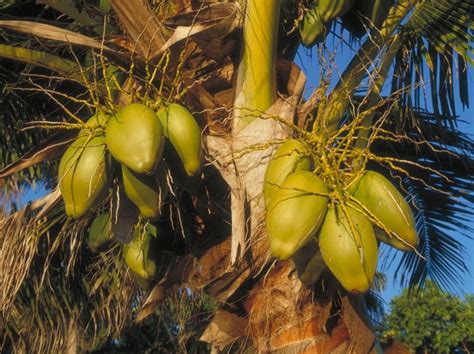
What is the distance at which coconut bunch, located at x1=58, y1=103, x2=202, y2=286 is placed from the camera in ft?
6.13

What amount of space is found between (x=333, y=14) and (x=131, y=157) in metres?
1.16

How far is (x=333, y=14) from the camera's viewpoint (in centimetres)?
270

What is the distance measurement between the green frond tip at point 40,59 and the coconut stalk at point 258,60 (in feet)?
2.04

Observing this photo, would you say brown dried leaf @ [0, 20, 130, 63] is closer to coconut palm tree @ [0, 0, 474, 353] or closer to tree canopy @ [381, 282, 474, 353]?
coconut palm tree @ [0, 0, 474, 353]

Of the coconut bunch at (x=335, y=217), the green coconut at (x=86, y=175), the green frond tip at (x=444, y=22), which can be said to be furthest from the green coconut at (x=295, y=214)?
the green frond tip at (x=444, y=22)

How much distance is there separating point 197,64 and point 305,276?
2.93 ft

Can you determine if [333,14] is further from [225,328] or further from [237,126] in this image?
[225,328]

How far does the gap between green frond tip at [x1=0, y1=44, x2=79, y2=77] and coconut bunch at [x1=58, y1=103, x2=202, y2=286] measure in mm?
746

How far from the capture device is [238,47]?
8.49 feet

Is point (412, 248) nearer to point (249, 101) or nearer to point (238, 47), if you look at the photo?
point (249, 101)

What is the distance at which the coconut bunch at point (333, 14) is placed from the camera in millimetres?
2680

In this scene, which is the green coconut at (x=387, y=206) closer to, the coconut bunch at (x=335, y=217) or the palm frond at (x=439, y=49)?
the coconut bunch at (x=335, y=217)

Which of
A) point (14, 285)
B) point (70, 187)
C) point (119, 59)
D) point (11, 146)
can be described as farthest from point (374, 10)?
point (11, 146)

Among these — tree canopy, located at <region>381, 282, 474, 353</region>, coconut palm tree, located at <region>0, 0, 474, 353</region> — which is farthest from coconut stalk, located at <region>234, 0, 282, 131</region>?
tree canopy, located at <region>381, 282, 474, 353</region>
